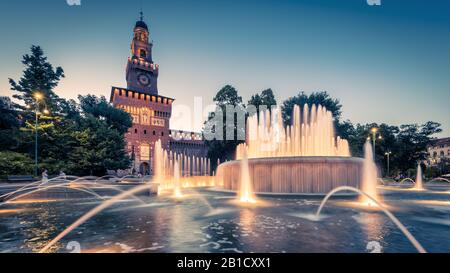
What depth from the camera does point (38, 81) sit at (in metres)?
29.5

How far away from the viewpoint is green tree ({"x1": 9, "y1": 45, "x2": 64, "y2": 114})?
91.7 ft

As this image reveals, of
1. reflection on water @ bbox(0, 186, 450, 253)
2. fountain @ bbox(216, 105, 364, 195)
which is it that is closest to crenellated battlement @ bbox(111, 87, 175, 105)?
fountain @ bbox(216, 105, 364, 195)

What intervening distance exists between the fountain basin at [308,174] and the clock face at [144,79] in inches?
1901

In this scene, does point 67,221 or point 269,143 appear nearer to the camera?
point 67,221

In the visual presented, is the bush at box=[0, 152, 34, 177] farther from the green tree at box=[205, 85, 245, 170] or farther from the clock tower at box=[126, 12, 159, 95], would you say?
the clock tower at box=[126, 12, 159, 95]

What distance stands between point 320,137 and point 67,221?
15356 millimetres

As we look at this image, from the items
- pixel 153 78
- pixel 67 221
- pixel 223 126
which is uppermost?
pixel 153 78

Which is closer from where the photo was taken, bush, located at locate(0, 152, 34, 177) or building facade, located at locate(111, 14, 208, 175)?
bush, located at locate(0, 152, 34, 177)

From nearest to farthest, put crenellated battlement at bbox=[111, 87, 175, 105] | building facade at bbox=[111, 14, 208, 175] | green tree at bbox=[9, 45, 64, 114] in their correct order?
green tree at bbox=[9, 45, 64, 114] < crenellated battlement at bbox=[111, 87, 175, 105] < building facade at bbox=[111, 14, 208, 175]

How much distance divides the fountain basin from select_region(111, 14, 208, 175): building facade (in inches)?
1459
